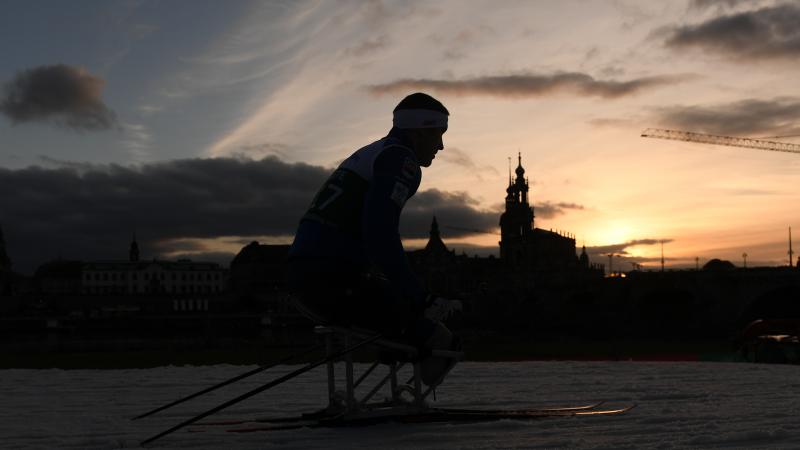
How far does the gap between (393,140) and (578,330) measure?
4009 inches

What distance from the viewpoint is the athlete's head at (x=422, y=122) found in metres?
6.10

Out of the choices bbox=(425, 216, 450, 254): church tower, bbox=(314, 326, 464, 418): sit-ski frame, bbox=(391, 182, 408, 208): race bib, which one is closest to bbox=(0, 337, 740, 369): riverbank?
bbox=(314, 326, 464, 418): sit-ski frame

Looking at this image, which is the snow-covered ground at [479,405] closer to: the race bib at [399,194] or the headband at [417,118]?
the race bib at [399,194]

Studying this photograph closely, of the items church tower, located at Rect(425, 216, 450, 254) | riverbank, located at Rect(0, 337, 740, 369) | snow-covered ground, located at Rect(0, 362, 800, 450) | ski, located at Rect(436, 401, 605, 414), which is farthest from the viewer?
church tower, located at Rect(425, 216, 450, 254)

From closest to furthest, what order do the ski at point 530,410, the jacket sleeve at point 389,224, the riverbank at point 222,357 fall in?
the jacket sleeve at point 389,224, the ski at point 530,410, the riverbank at point 222,357

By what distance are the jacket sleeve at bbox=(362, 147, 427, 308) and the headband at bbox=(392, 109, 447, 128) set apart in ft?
1.88

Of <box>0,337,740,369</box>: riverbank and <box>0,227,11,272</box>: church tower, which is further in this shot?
<box>0,227,11,272</box>: church tower

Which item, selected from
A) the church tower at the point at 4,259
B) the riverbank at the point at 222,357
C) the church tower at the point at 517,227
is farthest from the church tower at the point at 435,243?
the riverbank at the point at 222,357

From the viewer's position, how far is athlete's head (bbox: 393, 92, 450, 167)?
6.10m

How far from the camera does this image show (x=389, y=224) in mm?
5277

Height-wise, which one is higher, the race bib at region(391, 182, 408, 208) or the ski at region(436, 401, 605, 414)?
the race bib at region(391, 182, 408, 208)

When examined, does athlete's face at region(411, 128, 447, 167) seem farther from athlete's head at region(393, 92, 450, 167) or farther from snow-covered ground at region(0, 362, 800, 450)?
snow-covered ground at region(0, 362, 800, 450)

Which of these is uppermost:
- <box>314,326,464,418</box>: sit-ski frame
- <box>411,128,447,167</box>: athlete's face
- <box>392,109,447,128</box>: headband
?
<box>392,109,447,128</box>: headband

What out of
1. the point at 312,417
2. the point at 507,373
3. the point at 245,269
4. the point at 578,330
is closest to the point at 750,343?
the point at 507,373
